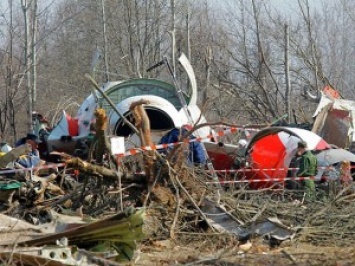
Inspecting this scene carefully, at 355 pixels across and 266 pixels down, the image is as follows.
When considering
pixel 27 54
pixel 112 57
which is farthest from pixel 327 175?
pixel 112 57

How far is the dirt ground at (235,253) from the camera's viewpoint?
7586mm

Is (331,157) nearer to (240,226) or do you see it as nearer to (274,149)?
(274,149)

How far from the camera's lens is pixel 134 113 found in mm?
9414

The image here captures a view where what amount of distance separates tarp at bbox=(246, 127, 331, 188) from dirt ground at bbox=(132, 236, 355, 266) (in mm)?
3919

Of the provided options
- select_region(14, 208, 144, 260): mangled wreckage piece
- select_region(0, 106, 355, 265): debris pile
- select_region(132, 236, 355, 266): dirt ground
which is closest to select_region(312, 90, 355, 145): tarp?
select_region(0, 106, 355, 265): debris pile

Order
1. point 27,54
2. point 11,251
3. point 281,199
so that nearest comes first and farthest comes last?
→ point 11,251 → point 281,199 → point 27,54

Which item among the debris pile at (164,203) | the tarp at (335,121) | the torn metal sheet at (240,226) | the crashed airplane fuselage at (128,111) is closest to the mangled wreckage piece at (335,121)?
the tarp at (335,121)

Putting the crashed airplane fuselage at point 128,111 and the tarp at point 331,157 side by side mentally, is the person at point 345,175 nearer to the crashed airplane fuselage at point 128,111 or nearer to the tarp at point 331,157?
the tarp at point 331,157

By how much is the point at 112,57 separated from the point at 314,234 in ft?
101

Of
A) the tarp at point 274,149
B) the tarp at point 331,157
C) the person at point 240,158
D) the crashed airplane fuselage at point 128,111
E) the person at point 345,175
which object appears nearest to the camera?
the person at point 345,175

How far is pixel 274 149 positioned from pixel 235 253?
601cm

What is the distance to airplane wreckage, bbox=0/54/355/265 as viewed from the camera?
673 centimetres

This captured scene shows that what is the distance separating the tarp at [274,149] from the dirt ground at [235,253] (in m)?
3.92

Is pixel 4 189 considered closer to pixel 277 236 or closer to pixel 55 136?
pixel 277 236
